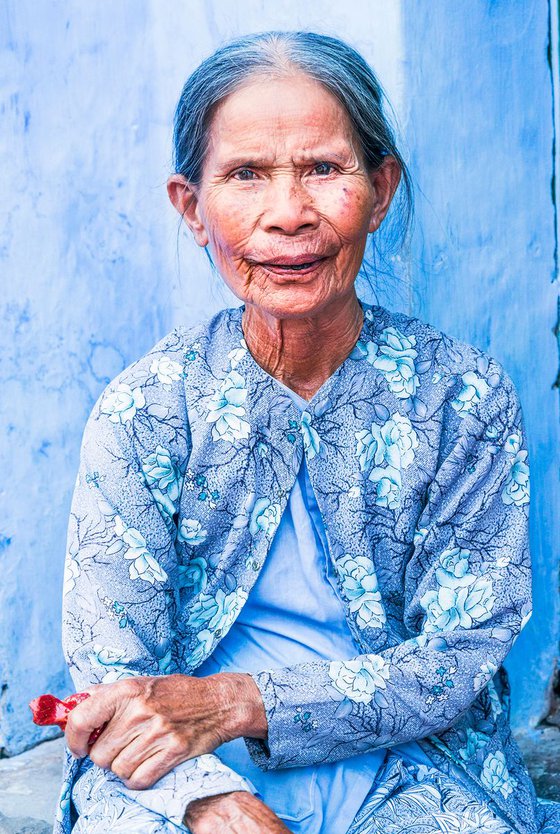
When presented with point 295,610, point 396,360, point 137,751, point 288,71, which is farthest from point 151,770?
point 288,71

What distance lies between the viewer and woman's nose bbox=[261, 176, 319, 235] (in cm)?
212

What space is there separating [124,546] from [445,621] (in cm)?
64

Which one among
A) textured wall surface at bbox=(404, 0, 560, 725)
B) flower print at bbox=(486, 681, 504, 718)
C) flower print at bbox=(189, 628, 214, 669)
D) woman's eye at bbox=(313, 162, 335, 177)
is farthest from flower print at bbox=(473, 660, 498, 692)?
woman's eye at bbox=(313, 162, 335, 177)

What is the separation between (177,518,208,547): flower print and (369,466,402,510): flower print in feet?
1.15

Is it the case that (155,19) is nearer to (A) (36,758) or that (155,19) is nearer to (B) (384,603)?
(B) (384,603)

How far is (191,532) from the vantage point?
2289mm

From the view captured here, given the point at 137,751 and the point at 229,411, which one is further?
the point at 229,411

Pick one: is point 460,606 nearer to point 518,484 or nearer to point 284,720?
point 518,484

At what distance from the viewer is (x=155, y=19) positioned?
2990 millimetres

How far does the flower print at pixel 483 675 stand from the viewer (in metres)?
2.18

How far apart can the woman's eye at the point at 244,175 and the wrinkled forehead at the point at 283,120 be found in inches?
1.0

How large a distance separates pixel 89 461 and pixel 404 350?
0.68 meters

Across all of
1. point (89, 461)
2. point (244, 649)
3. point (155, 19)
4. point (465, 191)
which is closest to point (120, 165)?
point (155, 19)

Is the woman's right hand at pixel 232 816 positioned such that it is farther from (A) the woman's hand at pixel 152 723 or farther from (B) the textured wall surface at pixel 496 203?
(B) the textured wall surface at pixel 496 203
